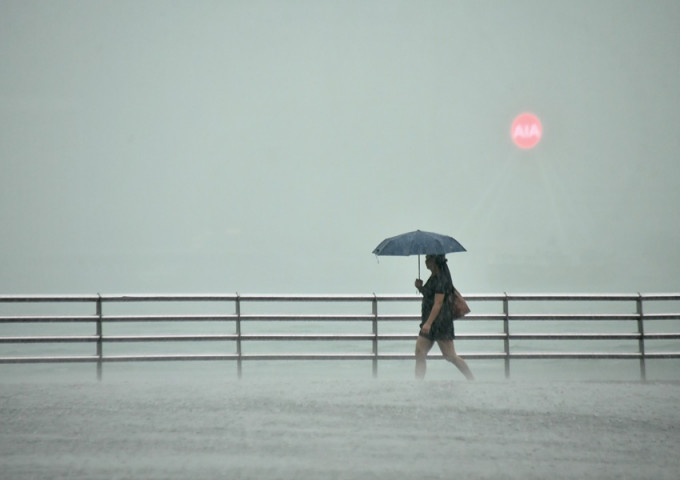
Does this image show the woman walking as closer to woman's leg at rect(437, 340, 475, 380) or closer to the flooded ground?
woman's leg at rect(437, 340, 475, 380)

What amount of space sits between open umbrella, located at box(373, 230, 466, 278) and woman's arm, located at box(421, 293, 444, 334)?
1.90ft

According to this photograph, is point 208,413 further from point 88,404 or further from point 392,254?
point 392,254

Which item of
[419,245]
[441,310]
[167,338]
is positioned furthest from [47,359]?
[441,310]

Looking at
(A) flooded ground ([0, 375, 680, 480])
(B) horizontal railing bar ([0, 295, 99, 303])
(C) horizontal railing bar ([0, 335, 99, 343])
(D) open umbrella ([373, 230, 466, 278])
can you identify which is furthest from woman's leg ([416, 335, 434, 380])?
(B) horizontal railing bar ([0, 295, 99, 303])

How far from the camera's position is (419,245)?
12586 millimetres

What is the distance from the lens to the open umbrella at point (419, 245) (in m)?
12.5

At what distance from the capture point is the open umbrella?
12.5 meters

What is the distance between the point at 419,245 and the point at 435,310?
91 cm

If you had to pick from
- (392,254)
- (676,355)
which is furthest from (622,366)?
(392,254)

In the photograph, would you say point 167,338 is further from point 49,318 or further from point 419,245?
point 419,245

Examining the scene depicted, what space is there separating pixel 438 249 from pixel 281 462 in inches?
215

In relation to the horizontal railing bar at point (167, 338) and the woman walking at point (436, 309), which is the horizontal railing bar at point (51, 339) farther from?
the woman walking at point (436, 309)

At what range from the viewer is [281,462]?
756 centimetres

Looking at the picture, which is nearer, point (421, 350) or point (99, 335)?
point (421, 350)
